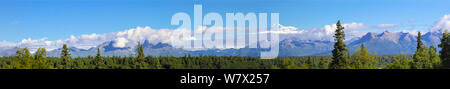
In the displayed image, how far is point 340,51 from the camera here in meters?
89.3

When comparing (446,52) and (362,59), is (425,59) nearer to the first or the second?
(446,52)

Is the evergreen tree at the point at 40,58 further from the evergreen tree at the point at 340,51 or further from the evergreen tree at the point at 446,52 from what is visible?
the evergreen tree at the point at 446,52

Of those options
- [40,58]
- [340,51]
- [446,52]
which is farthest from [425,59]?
[40,58]

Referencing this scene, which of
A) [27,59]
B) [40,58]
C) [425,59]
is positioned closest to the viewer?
[27,59]

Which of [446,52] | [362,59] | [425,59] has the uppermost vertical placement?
[446,52]

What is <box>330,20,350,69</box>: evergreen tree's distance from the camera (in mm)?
88125

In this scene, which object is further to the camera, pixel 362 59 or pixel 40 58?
pixel 40 58

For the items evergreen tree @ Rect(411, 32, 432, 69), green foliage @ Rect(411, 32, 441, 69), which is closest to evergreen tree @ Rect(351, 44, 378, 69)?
green foliage @ Rect(411, 32, 441, 69)

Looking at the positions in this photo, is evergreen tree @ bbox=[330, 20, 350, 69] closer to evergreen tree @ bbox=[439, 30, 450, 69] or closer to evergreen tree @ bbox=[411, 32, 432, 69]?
evergreen tree @ bbox=[439, 30, 450, 69]

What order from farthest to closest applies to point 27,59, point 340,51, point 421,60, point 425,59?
point 421,60
point 425,59
point 27,59
point 340,51
